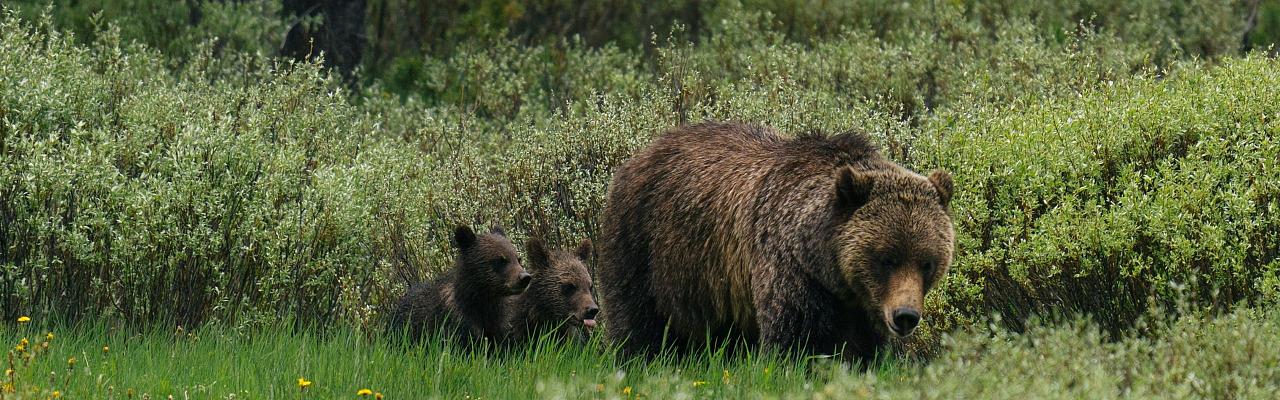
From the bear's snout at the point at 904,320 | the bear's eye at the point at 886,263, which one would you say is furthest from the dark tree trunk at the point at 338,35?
the bear's snout at the point at 904,320

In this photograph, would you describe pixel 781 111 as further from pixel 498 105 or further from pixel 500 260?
pixel 498 105

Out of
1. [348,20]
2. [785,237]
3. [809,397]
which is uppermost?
[348,20]

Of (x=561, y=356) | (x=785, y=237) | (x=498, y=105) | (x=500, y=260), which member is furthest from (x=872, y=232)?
(x=498, y=105)

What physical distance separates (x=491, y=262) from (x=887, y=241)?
2.59 metres

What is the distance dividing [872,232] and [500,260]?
2497 millimetres

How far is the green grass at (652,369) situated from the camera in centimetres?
574

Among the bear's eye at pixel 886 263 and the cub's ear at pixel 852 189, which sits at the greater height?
the cub's ear at pixel 852 189

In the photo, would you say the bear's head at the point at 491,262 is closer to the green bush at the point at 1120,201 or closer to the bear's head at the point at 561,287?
the bear's head at the point at 561,287

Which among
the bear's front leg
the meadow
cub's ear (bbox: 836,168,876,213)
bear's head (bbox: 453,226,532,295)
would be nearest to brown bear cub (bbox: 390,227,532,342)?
bear's head (bbox: 453,226,532,295)

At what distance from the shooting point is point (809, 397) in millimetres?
6000

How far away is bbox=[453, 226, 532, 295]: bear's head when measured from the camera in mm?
8102

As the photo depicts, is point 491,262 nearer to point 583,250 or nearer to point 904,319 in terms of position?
point 583,250

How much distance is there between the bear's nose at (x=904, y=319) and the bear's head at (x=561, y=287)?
8.27 feet

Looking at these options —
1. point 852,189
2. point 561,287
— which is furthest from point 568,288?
point 852,189
